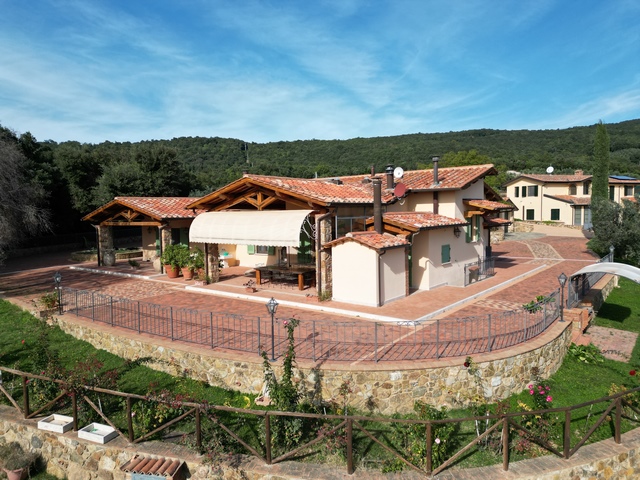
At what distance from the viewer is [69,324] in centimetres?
1434

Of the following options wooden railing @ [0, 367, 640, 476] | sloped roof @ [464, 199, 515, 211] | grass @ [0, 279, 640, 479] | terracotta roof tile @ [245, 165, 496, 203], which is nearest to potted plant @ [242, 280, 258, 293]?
terracotta roof tile @ [245, 165, 496, 203]

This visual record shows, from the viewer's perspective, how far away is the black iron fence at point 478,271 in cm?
1923

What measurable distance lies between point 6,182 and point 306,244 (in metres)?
15.5

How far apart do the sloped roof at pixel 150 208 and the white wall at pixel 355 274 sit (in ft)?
36.8

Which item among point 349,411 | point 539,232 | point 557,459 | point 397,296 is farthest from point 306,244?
point 539,232

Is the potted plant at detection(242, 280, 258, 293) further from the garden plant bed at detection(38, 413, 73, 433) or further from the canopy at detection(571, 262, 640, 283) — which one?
the canopy at detection(571, 262, 640, 283)

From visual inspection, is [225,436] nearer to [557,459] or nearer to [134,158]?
[557,459]

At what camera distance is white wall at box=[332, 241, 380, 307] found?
1501cm

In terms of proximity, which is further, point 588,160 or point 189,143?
point 189,143

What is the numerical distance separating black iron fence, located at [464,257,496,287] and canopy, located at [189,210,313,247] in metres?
8.11

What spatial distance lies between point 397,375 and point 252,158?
7719 cm

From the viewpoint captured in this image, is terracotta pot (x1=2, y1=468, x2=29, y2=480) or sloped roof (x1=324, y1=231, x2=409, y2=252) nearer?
terracotta pot (x1=2, y1=468, x2=29, y2=480)

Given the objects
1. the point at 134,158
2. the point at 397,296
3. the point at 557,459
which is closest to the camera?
the point at 557,459

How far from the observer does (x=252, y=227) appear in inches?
695
